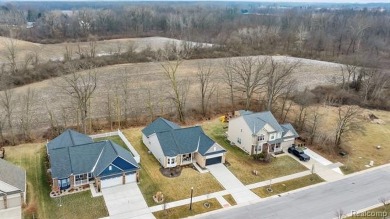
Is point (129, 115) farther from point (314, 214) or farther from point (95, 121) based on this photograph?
point (314, 214)

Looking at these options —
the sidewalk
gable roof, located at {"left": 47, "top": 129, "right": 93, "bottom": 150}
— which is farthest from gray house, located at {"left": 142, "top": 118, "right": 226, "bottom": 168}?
gable roof, located at {"left": 47, "top": 129, "right": 93, "bottom": 150}

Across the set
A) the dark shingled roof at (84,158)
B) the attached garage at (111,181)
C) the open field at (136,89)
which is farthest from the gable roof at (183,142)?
the open field at (136,89)

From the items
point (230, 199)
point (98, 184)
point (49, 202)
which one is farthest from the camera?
point (98, 184)

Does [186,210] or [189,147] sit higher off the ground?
[189,147]

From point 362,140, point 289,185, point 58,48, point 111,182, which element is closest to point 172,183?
point 111,182

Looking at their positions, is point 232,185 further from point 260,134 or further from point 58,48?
point 58,48

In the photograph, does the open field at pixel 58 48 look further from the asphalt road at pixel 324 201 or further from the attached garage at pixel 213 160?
the asphalt road at pixel 324 201

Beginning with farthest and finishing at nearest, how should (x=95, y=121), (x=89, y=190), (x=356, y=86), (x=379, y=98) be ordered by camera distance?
(x=356, y=86), (x=379, y=98), (x=95, y=121), (x=89, y=190)

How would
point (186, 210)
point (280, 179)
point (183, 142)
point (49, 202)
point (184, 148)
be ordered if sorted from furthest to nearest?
point (183, 142)
point (184, 148)
point (280, 179)
point (49, 202)
point (186, 210)

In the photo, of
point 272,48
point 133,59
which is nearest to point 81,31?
point 133,59
